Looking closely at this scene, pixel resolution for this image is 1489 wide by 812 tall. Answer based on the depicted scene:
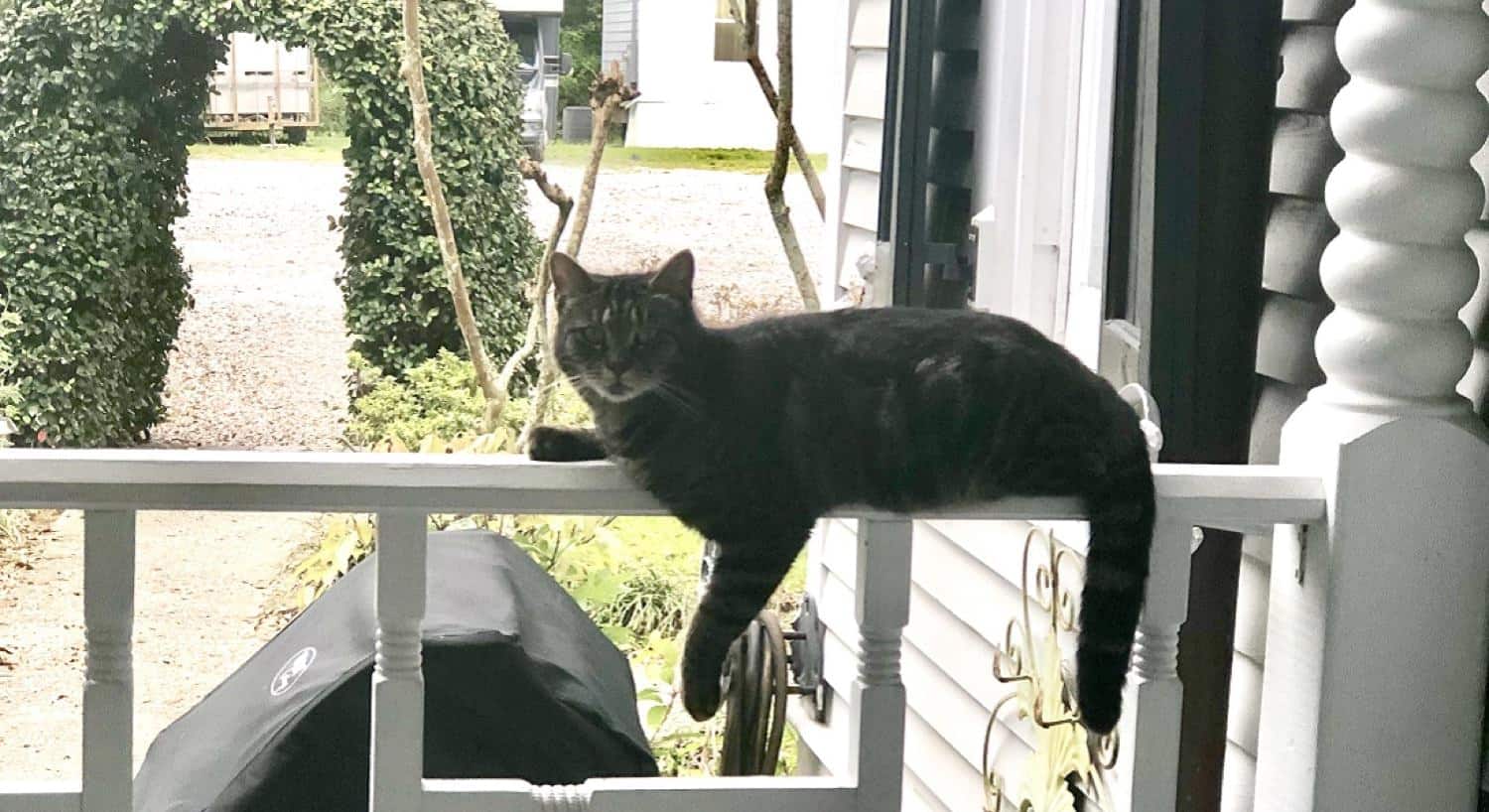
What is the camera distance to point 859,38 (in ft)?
8.83

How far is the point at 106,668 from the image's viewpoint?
103 centimetres

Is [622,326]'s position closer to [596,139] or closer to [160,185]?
[596,139]

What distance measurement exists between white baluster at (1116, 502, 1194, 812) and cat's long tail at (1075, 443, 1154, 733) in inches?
0.5

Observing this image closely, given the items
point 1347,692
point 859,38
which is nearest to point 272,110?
point 859,38

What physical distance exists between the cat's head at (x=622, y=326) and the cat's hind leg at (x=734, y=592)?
157 mm

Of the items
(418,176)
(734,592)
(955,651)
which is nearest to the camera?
(734,592)

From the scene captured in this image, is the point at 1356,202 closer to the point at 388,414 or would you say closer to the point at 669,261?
the point at 669,261

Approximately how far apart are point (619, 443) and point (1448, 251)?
1.99ft

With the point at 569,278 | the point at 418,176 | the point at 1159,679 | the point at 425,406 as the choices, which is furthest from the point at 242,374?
the point at 1159,679

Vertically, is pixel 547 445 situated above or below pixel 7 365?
above

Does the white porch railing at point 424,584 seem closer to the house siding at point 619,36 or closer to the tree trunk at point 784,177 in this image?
the tree trunk at point 784,177

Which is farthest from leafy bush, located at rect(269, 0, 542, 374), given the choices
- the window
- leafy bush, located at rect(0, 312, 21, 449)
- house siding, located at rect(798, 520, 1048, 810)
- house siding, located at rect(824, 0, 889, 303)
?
house siding, located at rect(798, 520, 1048, 810)

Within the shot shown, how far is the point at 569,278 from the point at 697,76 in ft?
6.90

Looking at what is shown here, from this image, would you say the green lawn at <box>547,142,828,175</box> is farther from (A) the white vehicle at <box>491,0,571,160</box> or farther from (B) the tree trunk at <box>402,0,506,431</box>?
(B) the tree trunk at <box>402,0,506,431</box>
